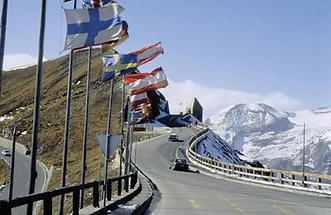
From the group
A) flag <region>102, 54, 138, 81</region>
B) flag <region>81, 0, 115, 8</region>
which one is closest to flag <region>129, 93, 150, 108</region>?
flag <region>102, 54, 138, 81</region>

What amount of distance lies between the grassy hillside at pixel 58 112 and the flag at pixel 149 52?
77.0ft

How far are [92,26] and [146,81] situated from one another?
1284cm

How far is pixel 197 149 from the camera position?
8631 cm

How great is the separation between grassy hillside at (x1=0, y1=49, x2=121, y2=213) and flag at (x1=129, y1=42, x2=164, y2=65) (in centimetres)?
2346

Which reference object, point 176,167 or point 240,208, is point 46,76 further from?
point 240,208

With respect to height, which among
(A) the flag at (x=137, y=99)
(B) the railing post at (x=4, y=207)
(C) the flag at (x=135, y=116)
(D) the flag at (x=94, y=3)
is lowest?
(B) the railing post at (x=4, y=207)

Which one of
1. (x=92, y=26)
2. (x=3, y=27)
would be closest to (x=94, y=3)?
(x=92, y=26)

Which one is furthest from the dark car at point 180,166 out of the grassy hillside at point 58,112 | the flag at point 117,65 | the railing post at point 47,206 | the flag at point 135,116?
the railing post at point 47,206

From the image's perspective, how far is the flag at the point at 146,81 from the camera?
97.3 ft

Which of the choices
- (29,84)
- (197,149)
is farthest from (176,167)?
(29,84)

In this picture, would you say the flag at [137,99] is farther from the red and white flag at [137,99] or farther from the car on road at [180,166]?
the car on road at [180,166]

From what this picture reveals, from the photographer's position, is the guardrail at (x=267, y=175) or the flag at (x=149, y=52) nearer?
the flag at (x=149, y=52)

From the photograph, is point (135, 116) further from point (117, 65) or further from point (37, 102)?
point (37, 102)

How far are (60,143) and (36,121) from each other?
86197 mm
